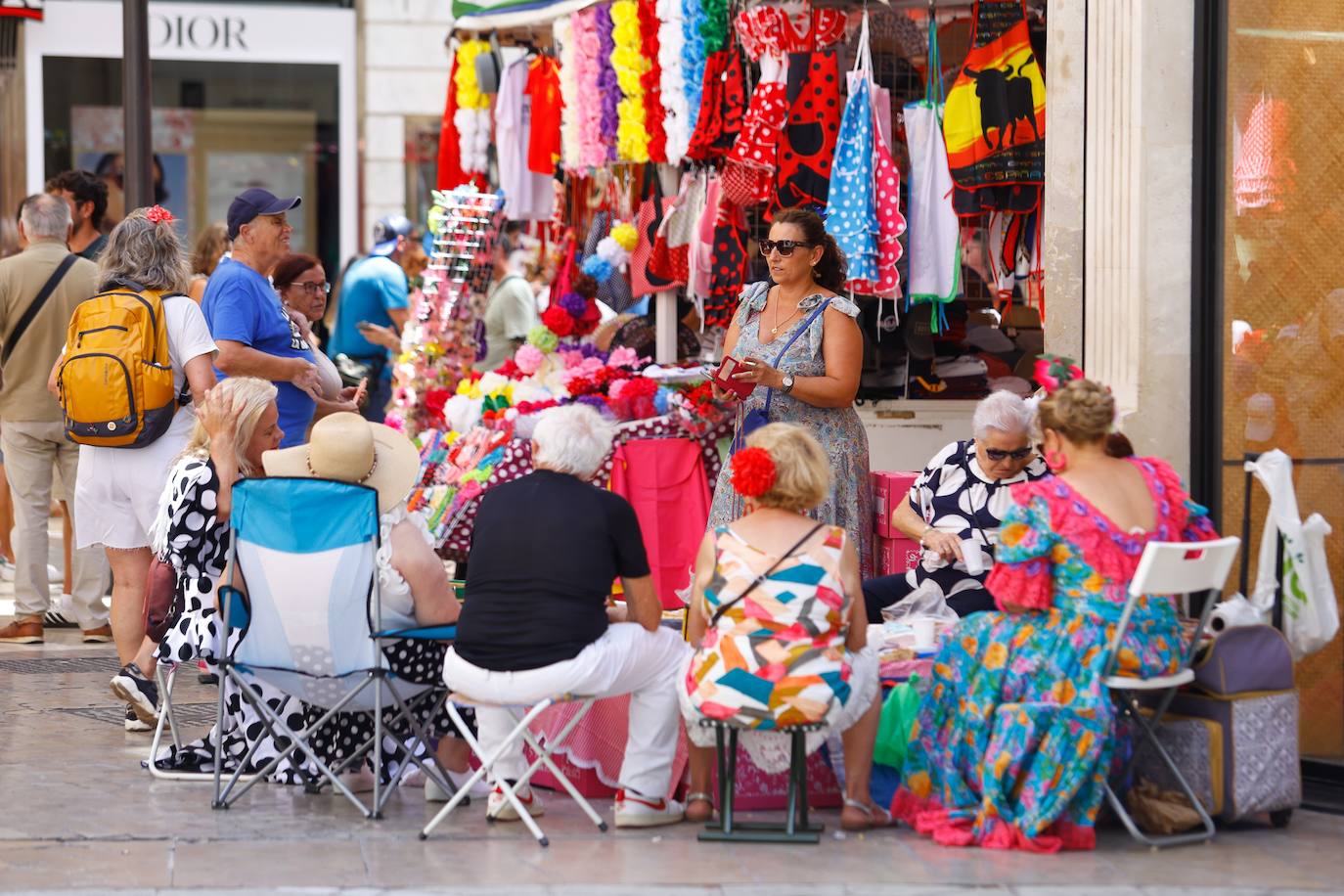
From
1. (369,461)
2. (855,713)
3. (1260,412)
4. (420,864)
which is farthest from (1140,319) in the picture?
(420,864)

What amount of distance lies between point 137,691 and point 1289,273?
407 centimetres

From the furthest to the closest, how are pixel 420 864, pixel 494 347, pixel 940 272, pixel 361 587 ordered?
1. pixel 494 347
2. pixel 940 272
3. pixel 361 587
4. pixel 420 864

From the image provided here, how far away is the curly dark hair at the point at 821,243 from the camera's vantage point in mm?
6492

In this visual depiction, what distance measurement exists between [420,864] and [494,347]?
5.99 metres

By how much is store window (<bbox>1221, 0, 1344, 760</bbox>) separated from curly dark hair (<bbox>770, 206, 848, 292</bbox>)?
1.34 meters

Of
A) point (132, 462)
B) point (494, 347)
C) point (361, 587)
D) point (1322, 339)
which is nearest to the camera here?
point (361, 587)

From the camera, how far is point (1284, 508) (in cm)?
564

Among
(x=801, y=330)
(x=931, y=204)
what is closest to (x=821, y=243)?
(x=801, y=330)

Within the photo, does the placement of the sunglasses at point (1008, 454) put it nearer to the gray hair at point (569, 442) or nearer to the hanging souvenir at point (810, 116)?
the gray hair at point (569, 442)

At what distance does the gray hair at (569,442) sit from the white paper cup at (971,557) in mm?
1315

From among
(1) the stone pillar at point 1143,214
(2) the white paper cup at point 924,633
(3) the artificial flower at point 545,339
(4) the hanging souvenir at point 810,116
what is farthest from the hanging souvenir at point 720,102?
(2) the white paper cup at point 924,633

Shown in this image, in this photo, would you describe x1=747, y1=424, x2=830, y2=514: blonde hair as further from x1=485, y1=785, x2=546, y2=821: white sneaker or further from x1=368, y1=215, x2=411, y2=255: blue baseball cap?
x1=368, y1=215, x2=411, y2=255: blue baseball cap

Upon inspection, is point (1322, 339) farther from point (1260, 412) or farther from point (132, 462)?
point (132, 462)

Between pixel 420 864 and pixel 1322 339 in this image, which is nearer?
pixel 420 864
